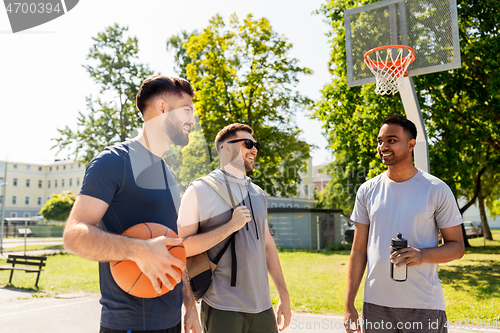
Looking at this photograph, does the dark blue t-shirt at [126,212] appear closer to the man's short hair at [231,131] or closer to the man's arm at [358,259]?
the man's short hair at [231,131]

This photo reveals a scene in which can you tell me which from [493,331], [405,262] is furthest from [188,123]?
[493,331]

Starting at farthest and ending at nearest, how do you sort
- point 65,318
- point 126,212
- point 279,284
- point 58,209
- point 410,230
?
point 58,209, point 65,318, point 279,284, point 410,230, point 126,212

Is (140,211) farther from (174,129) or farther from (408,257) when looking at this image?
(408,257)

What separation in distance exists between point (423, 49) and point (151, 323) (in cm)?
714

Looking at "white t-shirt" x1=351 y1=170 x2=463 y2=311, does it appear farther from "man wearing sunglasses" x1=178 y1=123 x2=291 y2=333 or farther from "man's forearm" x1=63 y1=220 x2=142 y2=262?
"man's forearm" x1=63 y1=220 x2=142 y2=262

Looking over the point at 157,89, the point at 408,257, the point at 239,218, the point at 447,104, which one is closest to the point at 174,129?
the point at 157,89

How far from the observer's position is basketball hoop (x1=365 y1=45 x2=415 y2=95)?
703cm

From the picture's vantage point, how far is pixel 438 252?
9.08 feet

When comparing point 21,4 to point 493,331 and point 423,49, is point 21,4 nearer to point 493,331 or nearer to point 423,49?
point 423,49

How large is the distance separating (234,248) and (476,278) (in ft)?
33.9

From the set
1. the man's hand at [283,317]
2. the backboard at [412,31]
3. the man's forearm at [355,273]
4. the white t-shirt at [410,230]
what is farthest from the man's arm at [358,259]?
the backboard at [412,31]

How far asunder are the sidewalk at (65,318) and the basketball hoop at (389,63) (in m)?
4.24

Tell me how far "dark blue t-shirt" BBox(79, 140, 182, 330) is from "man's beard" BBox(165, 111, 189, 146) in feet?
0.75

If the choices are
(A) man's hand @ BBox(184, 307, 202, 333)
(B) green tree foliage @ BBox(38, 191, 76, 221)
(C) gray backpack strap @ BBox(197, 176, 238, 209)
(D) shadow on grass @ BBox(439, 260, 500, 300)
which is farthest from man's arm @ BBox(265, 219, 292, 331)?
(B) green tree foliage @ BBox(38, 191, 76, 221)
